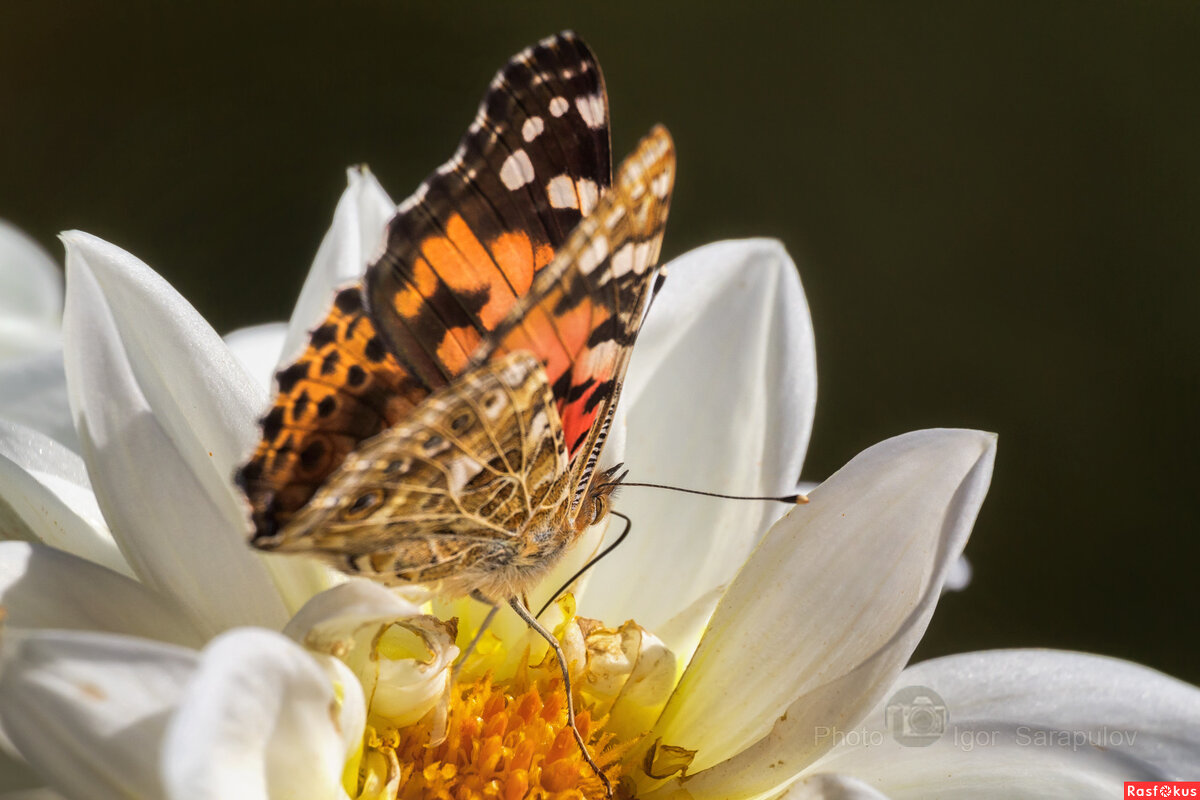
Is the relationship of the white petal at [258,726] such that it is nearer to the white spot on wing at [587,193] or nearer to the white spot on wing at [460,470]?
the white spot on wing at [460,470]

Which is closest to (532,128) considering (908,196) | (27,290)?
(27,290)

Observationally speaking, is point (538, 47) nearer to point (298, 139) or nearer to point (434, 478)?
point (434, 478)

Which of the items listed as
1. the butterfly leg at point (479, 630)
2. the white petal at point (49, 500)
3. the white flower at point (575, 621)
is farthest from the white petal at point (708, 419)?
the white petal at point (49, 500)

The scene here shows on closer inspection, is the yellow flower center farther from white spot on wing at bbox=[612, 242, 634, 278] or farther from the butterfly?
white spot on wing at bbox=[612, 242, 634, 278]

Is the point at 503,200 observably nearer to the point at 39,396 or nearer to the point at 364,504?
the point at 364,504

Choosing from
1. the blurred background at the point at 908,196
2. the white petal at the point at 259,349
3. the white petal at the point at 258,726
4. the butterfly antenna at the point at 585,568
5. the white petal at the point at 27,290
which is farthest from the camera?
the blurred background at the point at 908,196

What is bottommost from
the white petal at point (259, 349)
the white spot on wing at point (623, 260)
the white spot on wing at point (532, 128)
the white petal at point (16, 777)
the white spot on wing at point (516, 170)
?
the white petal at point (16, 777)

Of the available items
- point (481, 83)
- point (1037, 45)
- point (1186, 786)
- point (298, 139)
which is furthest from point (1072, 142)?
point (1186, 786)

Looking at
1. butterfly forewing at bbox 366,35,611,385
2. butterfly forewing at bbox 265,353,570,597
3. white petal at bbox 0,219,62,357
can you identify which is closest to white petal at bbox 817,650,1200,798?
butterfly forewing at bbox 265,353,570,597
